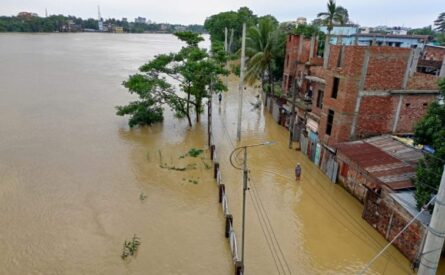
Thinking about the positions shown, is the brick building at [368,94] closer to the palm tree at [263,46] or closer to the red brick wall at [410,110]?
the red brick wall at [410,110]

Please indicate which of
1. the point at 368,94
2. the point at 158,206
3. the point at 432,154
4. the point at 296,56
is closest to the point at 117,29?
the point at 296,56

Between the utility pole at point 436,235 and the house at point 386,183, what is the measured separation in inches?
199

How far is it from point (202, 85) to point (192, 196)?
968cm

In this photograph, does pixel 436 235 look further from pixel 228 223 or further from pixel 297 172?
pixel 297 172

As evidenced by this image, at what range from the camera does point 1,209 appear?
14281 mm

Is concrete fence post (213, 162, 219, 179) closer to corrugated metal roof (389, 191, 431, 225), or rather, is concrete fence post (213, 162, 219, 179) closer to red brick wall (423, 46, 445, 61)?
corrugated metal roof (389, 191, 431, 225)

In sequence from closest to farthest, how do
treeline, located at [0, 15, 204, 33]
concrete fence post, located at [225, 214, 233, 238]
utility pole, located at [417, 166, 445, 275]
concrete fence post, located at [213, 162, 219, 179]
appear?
utility pole, located at [417, 166, 445, 275] → concrete fence post, located at [225, 214, 233, 238] → concrete fence post, located at [213, 162, 219, 179] → treeline, located at [0, 15, 204, 33]

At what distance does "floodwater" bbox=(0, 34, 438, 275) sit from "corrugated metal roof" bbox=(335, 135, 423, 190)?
6.96 feet

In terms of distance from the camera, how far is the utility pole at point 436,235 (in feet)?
17.7

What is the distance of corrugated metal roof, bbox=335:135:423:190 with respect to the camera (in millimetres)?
12609

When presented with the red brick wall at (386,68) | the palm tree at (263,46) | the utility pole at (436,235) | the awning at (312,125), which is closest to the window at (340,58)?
the red brick wall at (386,68)

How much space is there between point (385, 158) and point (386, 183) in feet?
7.06

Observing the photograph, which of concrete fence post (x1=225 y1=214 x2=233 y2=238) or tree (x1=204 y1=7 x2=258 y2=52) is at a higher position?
tree (x1=204 y1=7 x2=258 y2=52)

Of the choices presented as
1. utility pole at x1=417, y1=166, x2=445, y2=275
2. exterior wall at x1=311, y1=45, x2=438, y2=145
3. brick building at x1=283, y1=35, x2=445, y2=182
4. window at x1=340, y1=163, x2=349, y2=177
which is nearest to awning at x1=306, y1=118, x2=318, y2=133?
brick building at x1=283, y1=35, x2=445, y2=182
